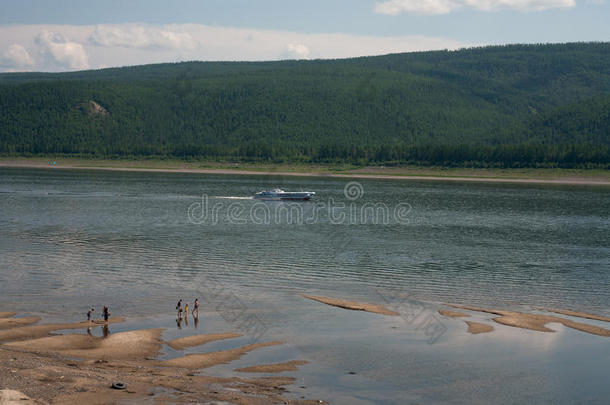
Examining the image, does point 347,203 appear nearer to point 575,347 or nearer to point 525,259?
point 525,259

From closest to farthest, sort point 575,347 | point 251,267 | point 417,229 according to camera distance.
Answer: point 575,347 < point 251,267 < point 417,229

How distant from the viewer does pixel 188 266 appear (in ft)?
208

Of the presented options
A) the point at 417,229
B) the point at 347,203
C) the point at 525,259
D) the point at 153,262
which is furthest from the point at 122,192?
the point at 525,259

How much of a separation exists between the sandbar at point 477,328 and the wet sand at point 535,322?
1.66 m

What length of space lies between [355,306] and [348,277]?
1116 cm

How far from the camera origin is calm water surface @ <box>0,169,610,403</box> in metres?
36.5

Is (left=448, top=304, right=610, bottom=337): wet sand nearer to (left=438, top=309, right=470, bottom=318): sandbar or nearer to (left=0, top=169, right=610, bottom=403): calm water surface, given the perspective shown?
(left=0, top=169, right=610, bottom=403): calm water surface

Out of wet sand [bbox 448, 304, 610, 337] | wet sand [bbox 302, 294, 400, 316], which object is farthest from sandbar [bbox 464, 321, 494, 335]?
wet sand [bbox 302, 294, 400, 316]

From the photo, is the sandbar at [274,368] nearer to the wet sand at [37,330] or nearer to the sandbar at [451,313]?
the wet sand at [37,330]

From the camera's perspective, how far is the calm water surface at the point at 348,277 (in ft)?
120

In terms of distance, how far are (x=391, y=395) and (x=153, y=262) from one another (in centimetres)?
3784

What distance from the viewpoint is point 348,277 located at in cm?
6022

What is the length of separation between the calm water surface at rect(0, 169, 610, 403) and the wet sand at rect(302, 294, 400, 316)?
4.41 feet

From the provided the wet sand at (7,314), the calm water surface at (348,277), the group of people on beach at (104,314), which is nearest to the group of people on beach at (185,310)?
the calm water surface at (348,277)
